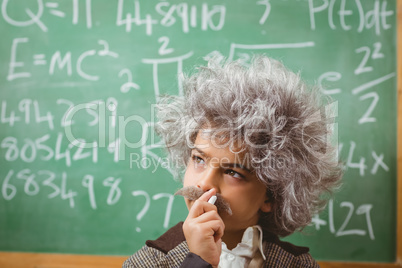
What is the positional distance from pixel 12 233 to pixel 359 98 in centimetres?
138

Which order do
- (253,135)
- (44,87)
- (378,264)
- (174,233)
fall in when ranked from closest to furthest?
(253,135) → (174,233) → (378,264) → (44,87)

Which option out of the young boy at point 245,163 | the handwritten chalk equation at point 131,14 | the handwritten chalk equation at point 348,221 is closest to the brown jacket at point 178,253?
the young boy at point 245,163

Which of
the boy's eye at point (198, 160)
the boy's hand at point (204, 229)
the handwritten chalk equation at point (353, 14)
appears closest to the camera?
the boy's hand at point (204, 229)

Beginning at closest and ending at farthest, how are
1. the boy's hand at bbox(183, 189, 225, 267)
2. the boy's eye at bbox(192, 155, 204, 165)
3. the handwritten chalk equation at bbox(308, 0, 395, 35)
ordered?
the boy's hand at bbox(183, 189, 225, 267), the boy's eye at bbox(192, 155, 204, 165), the handwritten chalk equation at bbox(308, 0, 395, 35)

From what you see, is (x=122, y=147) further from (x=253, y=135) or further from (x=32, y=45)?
(x=253, y=135)

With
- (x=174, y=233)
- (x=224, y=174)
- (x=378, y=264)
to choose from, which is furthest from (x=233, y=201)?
(x=378, y=264)

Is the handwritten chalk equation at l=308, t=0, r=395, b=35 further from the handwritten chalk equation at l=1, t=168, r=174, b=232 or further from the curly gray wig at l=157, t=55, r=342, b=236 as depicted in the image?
the handwritten chalk equation at l=1, t=168, r=174, b=232

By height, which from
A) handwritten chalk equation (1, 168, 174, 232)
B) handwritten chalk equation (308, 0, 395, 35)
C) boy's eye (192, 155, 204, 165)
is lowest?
handwritten chalk equation (1, 168, 174, 232)

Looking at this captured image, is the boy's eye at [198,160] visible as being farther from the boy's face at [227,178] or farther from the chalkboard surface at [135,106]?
the chalkboard surface at [135,106]

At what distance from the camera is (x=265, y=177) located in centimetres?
94

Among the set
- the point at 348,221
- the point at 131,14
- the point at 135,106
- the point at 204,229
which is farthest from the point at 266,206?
the point at 131,14

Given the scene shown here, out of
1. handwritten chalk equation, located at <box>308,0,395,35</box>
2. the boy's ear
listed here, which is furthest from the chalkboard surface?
the boy's ear

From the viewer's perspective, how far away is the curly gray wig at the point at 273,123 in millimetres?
909

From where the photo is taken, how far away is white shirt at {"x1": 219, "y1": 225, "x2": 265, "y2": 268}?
0.98 m
